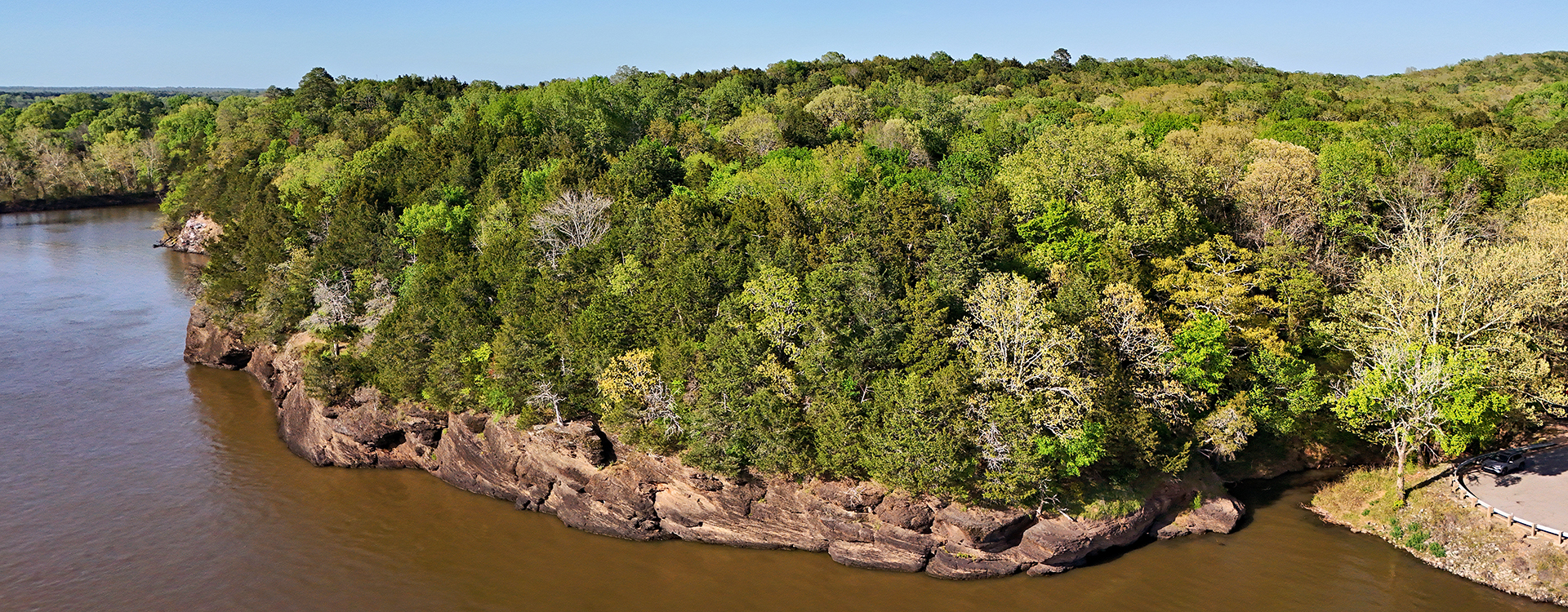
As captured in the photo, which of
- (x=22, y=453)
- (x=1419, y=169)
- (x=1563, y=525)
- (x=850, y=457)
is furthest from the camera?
(x=1419, y=169)

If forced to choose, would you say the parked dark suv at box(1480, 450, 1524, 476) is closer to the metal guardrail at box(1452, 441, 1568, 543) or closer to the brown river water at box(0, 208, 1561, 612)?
the metal guardrail at box(1452, 441, 1568, 543)

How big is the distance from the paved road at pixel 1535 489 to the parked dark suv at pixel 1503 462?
262 mm

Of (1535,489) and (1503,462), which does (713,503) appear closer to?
(1535,489)

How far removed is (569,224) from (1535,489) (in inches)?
2004

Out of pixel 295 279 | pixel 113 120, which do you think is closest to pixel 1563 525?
pixel 295 279

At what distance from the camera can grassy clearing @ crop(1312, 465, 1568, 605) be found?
1394 inches

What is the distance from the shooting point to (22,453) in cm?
5203

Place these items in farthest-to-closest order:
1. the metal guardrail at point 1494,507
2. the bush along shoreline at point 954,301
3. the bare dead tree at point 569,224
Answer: the bare dead tree at point 569,224 → the bush along shoreline at point 954,301 → the metal guardrail at point 1494,507

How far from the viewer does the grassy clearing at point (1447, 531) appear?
116 feet

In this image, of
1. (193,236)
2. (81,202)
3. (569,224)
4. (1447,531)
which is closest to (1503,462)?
(1447,531)

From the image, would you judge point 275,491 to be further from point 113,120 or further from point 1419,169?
point 113,120

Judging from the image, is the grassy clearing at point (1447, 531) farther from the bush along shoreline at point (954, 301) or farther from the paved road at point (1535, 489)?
the bush along shoreline at point (954, 301)

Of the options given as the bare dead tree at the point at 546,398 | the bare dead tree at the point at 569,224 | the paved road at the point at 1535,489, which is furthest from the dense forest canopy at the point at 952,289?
A: the paved road at the point at 1535,489

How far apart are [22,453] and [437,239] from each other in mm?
25509
